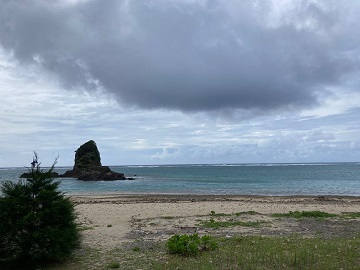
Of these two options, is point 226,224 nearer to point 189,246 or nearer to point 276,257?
point 189,246

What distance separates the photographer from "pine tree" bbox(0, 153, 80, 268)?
32.1 feet

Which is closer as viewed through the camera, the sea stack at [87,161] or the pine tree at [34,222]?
the pine tree at [34,222]

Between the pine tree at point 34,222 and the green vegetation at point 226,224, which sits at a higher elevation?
the pine tree at point 34,222

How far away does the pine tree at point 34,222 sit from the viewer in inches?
385

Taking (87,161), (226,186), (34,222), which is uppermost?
(87,161)

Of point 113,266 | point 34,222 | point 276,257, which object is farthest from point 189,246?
point 34,222

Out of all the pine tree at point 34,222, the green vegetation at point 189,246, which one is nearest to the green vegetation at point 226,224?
the green vegetation at point 189,246

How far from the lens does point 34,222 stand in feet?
32.7

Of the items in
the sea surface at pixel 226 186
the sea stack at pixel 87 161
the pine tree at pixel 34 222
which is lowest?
the sea surface at pixel 226 186

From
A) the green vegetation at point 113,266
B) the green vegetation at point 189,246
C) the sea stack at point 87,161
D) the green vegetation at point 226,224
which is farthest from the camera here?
the sea stack at point 87,161

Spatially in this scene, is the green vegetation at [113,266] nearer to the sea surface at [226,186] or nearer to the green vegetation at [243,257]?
the green vegetation at [243,257]

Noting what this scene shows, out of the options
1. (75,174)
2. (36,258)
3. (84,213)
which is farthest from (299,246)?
(75,174)

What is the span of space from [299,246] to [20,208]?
29.3ft

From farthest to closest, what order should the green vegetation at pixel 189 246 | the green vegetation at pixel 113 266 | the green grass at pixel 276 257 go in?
the green vegetation at pixel 189 246 < the green vegetation at pixel 113 266 < the green grass at pixel 276 257
